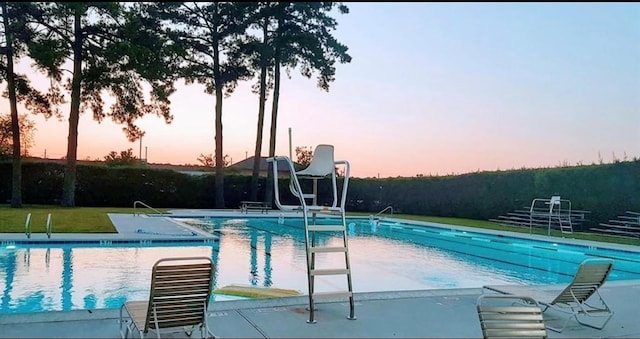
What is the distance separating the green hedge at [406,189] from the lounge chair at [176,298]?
611 inches

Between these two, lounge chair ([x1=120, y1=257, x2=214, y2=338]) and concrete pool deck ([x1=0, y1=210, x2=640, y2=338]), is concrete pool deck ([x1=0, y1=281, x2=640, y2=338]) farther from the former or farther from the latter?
lounge chair ([x1=120, y1=257, x2=214, y2=338])

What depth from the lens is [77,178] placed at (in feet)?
76.9

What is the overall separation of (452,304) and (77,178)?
21943 millimetres

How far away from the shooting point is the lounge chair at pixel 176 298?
365 centimetres

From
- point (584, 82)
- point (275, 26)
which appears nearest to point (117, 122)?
point (275, 26)

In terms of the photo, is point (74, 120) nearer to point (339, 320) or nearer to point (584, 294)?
point (339, 320)

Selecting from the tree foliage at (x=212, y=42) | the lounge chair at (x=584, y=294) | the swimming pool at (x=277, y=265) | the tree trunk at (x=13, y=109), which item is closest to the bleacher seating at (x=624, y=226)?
the swimming pool at (x=277, y=265)

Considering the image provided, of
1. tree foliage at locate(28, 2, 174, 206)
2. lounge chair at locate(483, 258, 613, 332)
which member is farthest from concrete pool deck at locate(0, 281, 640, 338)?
tree foliage at locate(28, 2, 174, 206)

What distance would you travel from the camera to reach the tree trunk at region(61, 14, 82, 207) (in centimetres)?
2014

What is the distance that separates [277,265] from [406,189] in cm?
1629

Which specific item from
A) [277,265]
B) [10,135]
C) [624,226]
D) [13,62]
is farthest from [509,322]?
[10,135]

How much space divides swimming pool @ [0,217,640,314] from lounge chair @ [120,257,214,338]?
3.03 m

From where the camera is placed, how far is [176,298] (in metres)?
3.73

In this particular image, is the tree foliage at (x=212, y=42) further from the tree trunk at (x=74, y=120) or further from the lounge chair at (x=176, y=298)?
the lounge chair at (x=176, y=298)
